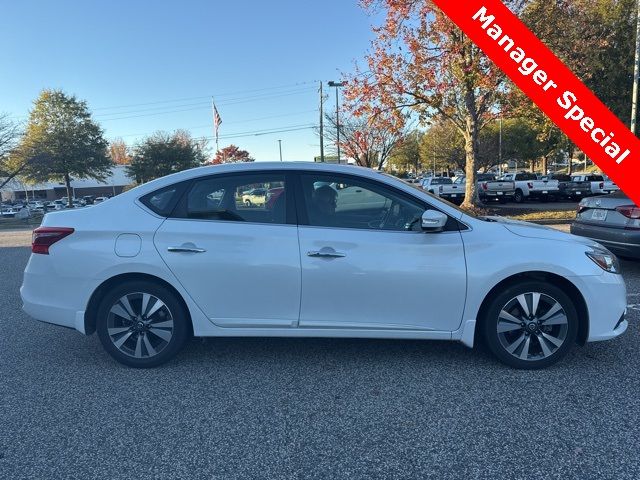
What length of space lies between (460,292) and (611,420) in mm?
1247

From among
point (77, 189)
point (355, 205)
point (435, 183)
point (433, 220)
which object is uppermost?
point (77, 189)

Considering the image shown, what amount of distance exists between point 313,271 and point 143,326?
151 cm

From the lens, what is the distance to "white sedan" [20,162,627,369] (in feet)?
11.6

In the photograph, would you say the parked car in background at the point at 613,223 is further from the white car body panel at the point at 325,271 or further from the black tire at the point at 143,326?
the black tire at the point at 143,326

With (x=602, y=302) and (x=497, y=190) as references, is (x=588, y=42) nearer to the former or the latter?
(x=497, y=190)

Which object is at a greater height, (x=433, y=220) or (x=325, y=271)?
(x=433, y=220)

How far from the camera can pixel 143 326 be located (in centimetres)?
377

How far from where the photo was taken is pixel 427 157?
60.2 meters

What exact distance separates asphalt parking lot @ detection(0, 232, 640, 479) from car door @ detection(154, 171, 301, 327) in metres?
0.54

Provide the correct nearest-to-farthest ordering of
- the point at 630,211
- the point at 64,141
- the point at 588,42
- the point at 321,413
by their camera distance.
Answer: the point at 321,413, the point at 630,211, the point at 588,42, the point at 64,141

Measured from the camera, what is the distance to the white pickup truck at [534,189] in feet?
83.2

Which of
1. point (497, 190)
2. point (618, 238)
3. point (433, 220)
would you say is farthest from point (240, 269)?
point (497, 190)

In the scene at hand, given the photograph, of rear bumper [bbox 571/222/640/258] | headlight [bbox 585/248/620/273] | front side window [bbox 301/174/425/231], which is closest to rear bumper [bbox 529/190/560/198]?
rear bumper [bbox 571/222/640/258]

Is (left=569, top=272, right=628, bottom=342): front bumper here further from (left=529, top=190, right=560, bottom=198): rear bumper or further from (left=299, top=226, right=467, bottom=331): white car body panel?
(left=529, top=190, right=560, bottom=198): rear bumper
